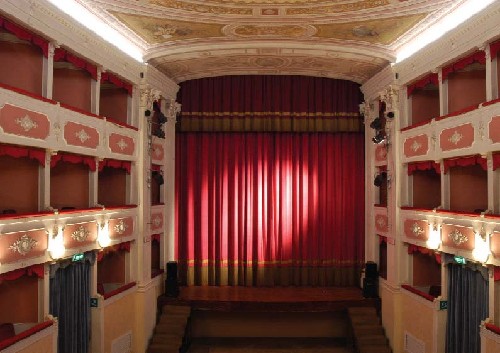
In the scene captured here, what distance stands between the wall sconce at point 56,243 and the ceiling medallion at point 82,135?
1443mm

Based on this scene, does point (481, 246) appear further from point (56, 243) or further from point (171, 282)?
point (171, 282)

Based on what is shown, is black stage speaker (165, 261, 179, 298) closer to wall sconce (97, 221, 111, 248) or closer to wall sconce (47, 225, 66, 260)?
wall sconce (97, 221, 111, 248)

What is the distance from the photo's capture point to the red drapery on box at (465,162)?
285 inches

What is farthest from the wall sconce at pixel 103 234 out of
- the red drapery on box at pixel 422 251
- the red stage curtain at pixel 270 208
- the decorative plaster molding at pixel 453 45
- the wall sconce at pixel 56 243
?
the decorative plaster molding at pixel 453 45

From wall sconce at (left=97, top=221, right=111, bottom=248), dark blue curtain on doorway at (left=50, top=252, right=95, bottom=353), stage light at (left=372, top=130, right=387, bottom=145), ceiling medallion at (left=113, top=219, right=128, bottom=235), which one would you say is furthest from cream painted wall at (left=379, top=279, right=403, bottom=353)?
dark blue curtain on doorway at (left=50, top=252, right=95, bottom=353)

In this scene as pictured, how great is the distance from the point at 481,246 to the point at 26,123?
21.1ft

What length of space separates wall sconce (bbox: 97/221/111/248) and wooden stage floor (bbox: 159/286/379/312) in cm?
265

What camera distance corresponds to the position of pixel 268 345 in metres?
10.5

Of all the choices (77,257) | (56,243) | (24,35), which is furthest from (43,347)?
(24,35)

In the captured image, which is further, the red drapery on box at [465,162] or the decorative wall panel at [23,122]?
the red drapery on box at [465,162]

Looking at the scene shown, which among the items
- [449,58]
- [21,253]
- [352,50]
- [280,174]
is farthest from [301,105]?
[21,253]

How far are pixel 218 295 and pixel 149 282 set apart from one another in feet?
5.47

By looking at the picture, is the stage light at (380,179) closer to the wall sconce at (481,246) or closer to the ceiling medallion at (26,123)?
the wall sconce at (481,246)

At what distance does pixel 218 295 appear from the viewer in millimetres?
10766
